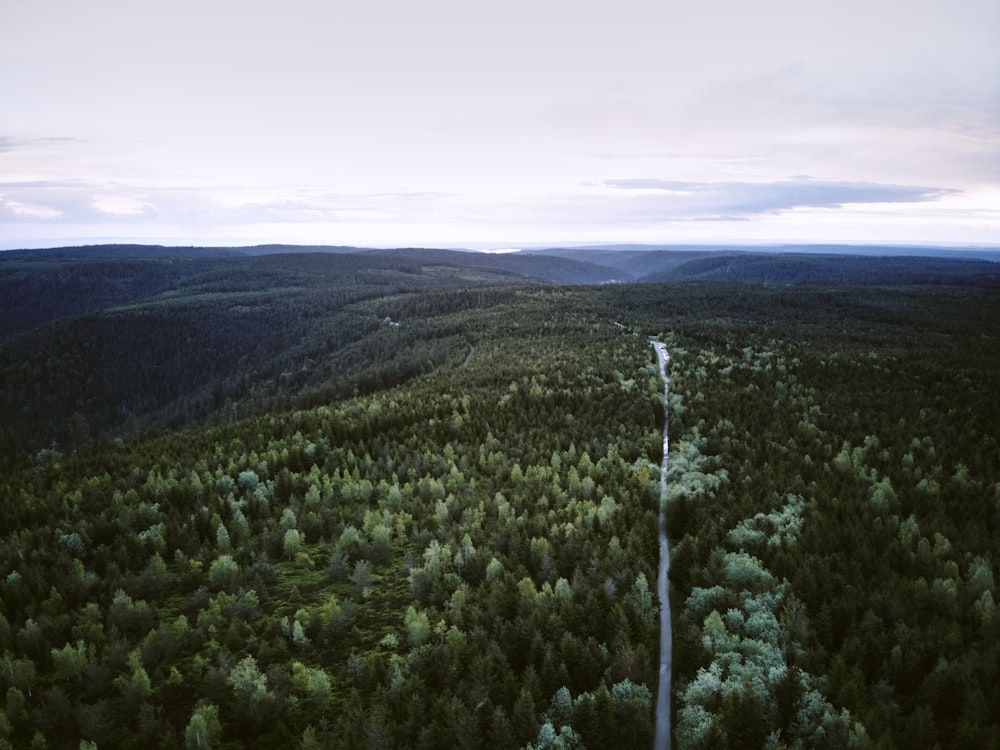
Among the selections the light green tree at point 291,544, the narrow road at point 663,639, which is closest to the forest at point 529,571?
the light green tree at point 291,544

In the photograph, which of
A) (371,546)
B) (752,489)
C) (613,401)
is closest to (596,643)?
(371,546)

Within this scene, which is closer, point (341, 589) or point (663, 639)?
point (663, 639)

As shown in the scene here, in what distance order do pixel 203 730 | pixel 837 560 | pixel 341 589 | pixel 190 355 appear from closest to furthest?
pixel 203 730, pixel 837 560, pixel 341 589, pixel 190 355

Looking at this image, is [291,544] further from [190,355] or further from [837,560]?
[190,355]

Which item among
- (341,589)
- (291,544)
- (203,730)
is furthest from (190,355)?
(203,730)

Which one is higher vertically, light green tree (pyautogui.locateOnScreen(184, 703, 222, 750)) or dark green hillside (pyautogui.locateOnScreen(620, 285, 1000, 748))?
dark green hillside (pyautogui.locateOnScreen(620, 285, 1000, 748))

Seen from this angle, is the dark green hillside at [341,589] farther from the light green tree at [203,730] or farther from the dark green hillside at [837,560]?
the dark green hillside at [837,560]

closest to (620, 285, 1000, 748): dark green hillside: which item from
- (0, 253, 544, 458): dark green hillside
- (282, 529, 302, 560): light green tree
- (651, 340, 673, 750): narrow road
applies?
(651, 340, 673, 750): narrow road

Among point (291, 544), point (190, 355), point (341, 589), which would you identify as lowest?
point (190, 355)

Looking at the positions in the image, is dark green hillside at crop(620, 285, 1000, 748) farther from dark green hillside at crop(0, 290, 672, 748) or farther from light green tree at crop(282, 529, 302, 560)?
light green tree at crop(282, 529, 302, 560)

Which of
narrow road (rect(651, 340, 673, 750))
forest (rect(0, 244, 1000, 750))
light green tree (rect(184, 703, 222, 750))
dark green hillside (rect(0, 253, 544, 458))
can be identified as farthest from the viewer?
dark green hillside (rect(0, 253, 544, 458))
